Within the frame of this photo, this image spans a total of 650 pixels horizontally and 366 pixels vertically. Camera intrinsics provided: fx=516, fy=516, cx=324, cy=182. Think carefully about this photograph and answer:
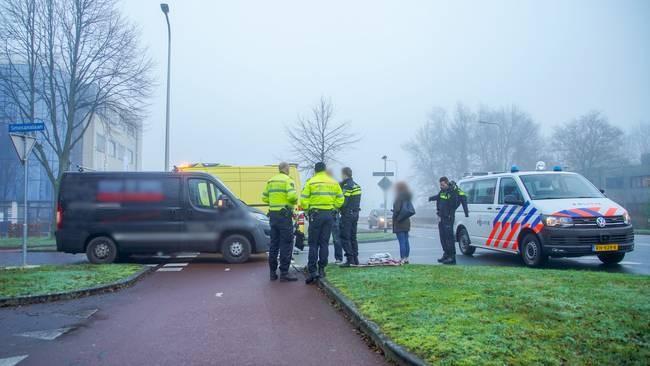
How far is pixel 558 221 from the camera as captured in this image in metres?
9.55

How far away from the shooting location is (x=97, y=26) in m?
21.5

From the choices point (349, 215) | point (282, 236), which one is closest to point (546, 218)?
point (349, 215)

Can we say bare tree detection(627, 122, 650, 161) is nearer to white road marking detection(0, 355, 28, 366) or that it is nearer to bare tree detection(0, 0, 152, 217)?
bare tree detection(0, 0, 152, 217)

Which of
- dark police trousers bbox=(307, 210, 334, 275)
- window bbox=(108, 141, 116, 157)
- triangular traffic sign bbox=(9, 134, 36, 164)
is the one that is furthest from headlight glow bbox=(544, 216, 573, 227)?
window bbox=(108, 141, 116, 157)

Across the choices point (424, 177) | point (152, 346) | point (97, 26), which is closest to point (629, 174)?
point (424, 177)

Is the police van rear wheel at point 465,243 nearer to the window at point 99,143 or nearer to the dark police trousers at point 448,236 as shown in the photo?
the dark police trousers at point 448,236

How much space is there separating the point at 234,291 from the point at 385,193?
64.0 feet

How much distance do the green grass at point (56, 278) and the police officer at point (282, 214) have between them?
2725 millimetres

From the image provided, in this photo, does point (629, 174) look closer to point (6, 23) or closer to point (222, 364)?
point (6, 23)

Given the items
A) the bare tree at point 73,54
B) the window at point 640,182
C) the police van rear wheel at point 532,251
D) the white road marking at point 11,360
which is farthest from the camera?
the window at point 640,182

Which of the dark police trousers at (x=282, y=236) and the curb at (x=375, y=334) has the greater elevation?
the dark police trousers at (x=282, y=236)

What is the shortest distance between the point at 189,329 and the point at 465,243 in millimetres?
9016

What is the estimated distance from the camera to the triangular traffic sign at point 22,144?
1060 cm

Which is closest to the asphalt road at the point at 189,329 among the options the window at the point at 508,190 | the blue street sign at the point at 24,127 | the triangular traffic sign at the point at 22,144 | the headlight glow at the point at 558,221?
the triangular traffic sign at the point at 22,144
